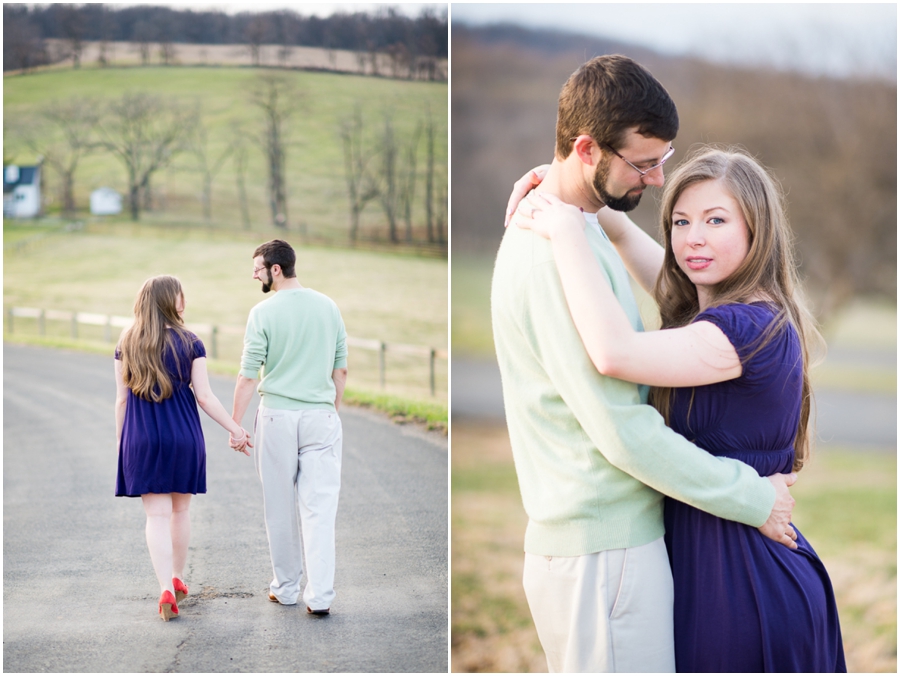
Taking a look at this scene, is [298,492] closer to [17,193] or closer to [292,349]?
[292,349]

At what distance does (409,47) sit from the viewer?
3.77 metres

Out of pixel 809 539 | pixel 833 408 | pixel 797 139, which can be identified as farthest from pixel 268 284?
pixel 833 408

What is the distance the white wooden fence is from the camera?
348cm

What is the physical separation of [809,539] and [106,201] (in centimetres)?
592

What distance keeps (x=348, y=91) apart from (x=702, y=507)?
9.10 feet

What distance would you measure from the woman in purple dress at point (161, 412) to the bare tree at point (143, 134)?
3.50 ft

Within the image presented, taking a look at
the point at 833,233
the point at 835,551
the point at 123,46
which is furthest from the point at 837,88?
the point at 123,46

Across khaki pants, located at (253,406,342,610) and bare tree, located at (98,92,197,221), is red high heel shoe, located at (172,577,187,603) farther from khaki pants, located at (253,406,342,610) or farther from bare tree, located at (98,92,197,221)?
bare tree, located at (98,92,197,221)

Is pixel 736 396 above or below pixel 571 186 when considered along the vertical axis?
below

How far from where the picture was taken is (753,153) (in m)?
8.70

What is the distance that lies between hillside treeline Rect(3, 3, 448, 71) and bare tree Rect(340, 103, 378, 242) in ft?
1.08

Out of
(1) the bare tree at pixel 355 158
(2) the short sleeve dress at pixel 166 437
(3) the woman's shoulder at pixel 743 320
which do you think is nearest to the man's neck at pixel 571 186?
(3) the woman's shoulder at pixel 743 320

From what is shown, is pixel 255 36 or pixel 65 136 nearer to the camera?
pixel 65 136

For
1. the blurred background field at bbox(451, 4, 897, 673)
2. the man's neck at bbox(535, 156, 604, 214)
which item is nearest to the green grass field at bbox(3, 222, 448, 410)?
the man's neck at bbox(535, 156, 604, 214)
